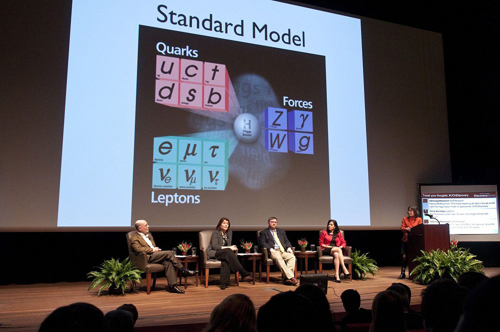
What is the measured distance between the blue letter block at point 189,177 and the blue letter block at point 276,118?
4.21ft

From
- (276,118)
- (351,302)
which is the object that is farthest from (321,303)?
(276,118)

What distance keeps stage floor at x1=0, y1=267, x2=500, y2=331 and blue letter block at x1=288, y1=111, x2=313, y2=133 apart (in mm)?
2259

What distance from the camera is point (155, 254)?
16.5 ft

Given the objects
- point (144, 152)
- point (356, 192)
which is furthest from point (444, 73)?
point (144, 152)

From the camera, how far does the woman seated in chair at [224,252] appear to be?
5.36m

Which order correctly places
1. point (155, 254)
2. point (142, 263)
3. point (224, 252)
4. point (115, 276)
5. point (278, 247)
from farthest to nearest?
point (278, 247), point (224, 252), point (155, 254), point (142, 263), point (115, 276)

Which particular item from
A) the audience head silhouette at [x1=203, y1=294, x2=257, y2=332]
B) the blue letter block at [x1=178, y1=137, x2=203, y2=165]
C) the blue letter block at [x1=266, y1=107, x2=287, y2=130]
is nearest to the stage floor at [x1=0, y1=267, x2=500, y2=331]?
the blue letter block at [x1=178, y1=137, x2=203, y2=165]

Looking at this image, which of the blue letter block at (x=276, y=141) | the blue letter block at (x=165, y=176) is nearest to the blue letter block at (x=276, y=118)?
the blue letter block at (x=276, y=141)

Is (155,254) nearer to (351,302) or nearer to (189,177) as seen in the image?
(189,177)

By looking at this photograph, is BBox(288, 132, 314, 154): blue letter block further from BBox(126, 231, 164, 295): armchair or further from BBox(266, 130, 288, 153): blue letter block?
BBox(126, 231, 164, 295): armchair

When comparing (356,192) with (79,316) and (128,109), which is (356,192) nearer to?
(128,109)

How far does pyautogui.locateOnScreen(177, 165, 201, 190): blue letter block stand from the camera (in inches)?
217

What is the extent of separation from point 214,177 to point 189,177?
1.18 feet

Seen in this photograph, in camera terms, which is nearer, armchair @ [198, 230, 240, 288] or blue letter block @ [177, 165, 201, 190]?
armchair @ [198, 230, 240, 288]
